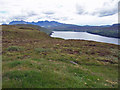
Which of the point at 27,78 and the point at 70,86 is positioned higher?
the point at 27,78

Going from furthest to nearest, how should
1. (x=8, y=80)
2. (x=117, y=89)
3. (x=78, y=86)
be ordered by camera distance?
1. (x=117, y=89)
2. (x=78, y=86)
3. (x=8, y=80)

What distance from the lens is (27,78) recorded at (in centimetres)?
884

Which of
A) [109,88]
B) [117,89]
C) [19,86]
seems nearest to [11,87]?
[19,86]

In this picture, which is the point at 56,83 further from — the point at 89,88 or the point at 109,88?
the point at 109,88

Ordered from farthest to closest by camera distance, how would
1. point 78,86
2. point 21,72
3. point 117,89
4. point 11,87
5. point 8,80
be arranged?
1. point 117,89
2. point 21,72
3. point 78,86
4. point 8,80
5. point 11,87

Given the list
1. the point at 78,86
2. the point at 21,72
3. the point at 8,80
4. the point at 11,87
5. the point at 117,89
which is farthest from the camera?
the point at 117,89

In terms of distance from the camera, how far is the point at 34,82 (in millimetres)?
8492

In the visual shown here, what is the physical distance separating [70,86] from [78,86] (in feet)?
2.77

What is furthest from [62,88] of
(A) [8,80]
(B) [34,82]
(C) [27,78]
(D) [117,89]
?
(D) [117,89]

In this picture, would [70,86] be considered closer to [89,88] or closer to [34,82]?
[89,88]

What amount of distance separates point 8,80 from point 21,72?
5.03ft

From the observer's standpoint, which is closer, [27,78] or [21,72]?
[27,78]

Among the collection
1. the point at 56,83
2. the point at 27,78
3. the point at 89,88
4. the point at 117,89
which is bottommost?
the point at 117,89

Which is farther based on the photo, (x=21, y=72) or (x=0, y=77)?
(x=21, y=72)
